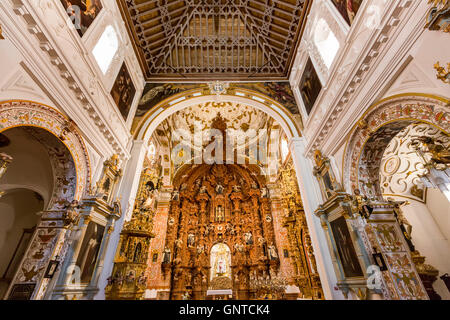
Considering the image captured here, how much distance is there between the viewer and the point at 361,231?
5898 millimetres

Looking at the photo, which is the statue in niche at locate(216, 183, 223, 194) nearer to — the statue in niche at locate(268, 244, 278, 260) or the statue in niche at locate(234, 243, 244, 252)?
the statue in niche at locate(234, 243, 244, 252)

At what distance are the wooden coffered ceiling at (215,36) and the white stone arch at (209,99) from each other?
1368 mm

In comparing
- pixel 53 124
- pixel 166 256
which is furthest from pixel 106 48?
pixel 166 256

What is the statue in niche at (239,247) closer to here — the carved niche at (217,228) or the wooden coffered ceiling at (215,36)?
the carved niche at (217,228)

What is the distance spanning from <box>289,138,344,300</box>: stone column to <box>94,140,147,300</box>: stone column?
7.23 m

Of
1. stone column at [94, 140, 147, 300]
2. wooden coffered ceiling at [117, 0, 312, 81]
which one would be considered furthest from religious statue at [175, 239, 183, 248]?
wooden coffered ceiling at [117, 0, 312, 81]

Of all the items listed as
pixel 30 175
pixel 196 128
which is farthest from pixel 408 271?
pixel 196 128

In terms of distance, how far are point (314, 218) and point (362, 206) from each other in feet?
7.54

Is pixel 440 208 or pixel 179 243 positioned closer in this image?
pixel 440 208

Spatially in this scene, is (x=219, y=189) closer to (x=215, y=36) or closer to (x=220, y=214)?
(x=220, y=214)

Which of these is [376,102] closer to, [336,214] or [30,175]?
[336,214]

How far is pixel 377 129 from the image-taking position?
5.50 m

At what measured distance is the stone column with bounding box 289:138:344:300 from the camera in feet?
21.8

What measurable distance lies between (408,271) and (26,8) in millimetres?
11145
